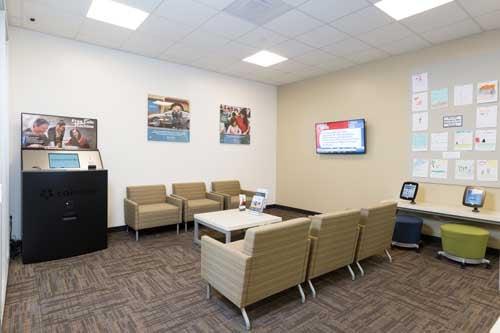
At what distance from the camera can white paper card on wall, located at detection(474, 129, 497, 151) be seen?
12.7 ft

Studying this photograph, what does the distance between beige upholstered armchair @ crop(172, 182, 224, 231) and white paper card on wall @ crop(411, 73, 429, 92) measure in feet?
12.6

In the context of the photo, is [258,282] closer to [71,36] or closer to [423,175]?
[423,175]

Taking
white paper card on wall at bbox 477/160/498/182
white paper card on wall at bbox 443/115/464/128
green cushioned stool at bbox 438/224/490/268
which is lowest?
green cushioned stool at bbox 438/224/490/268

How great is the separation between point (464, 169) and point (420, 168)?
1.92ft

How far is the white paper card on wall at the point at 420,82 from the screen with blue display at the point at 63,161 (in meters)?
5.39

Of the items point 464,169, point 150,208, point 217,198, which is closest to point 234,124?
point 217,198

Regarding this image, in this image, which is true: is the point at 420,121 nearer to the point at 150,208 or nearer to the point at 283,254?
the point at 283,254

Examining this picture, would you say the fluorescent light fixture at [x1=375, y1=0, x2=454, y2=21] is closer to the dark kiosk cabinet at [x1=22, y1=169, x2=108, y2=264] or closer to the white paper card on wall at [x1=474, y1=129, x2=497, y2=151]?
the white paper card on wall at [x1=474, y1=129, x2=497, y2=151]

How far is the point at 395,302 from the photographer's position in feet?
8.87

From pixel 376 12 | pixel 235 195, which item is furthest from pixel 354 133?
pixel 235 195

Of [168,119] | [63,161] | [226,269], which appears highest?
[168,119]

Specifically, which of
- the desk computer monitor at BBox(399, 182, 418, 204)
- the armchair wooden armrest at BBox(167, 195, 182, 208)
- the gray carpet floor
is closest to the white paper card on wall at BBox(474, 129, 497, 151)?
the desk computer monitor at BBox(399, 182, 418, 204)

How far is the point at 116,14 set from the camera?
3.62m

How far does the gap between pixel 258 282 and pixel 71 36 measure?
14.4ft
